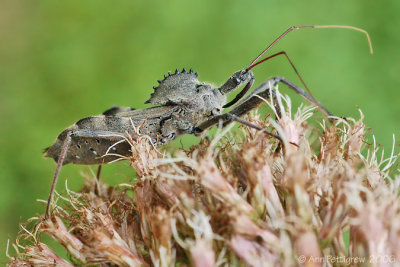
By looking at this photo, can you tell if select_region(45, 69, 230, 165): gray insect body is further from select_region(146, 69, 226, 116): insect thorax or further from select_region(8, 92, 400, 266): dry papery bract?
select_region(8, 92, 400, 266): dry papery bract

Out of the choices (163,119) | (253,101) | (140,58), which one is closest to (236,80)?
(253,101)

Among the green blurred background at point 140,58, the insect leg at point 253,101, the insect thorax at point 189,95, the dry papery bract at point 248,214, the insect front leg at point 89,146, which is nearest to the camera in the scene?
the dry papery bract at point 248,214

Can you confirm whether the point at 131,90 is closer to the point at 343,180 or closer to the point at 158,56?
the point at 158,56

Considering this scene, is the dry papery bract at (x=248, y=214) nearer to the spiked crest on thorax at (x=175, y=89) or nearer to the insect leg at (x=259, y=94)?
the insect leg at (x=259, y=94)

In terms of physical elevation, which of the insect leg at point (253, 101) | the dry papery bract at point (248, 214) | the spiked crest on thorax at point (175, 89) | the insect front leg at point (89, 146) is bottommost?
the dry papery bract at point (248, 214)

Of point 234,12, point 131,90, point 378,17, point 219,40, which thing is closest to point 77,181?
point 131,90

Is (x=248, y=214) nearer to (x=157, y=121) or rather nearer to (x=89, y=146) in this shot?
(x=157, y=121)

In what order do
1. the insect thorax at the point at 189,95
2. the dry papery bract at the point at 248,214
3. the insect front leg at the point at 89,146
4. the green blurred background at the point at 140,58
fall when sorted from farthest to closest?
the green blurred background at the point at 140,58 → the insect thorax at the point at 189,95 → the insect front leg at the point at 89,146 → the dry papery bract at the point at 248,214

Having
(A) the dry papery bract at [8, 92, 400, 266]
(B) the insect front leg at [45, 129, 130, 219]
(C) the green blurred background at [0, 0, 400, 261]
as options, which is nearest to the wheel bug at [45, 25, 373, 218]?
(B) the insect front leg at [45, 129, 130, 219]

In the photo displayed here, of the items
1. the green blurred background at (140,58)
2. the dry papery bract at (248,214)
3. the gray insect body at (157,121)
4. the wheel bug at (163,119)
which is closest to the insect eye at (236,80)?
the wheel bug at (163,119)
